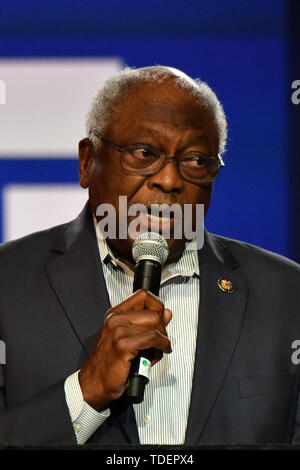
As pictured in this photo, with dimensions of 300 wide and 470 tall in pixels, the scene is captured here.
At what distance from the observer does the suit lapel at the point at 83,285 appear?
1504 millimetres

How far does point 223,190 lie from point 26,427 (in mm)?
940

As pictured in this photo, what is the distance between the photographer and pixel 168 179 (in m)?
1.57

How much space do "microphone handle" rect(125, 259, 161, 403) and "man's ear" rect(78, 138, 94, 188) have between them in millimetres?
528

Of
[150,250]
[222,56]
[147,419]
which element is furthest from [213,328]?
[222,56]

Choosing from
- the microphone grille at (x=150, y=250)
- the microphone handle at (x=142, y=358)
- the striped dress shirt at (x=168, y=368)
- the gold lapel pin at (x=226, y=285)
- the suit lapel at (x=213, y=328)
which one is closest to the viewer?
the microphone handle at (x=142, y=358)

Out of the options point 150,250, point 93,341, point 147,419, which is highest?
point 150,250

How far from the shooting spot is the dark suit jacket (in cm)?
148

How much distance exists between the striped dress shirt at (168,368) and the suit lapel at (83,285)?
37 mm

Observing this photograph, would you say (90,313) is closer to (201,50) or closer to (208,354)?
(208,354)

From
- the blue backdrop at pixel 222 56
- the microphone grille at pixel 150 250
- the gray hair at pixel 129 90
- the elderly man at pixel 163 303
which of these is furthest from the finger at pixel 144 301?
the blue backdrop at pixel 222 56

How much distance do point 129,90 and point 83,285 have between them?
1.48 feet

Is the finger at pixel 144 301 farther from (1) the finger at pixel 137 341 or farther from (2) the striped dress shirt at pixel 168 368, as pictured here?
(2) the striped dress shirt at pixel 168 368

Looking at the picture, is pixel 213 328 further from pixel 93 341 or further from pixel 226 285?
pixel 93 341

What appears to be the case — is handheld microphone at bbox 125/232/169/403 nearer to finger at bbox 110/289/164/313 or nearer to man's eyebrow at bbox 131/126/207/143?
finger at bbox 110/289/164/313
